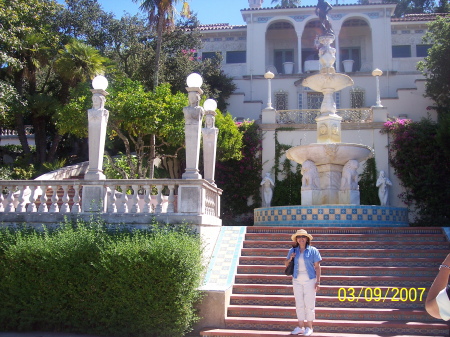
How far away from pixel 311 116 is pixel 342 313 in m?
17.1

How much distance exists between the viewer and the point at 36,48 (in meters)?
22.1

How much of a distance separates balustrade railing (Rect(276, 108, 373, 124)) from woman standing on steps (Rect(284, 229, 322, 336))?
1743cm

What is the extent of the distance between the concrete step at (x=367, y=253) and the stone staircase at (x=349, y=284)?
0.06 feet

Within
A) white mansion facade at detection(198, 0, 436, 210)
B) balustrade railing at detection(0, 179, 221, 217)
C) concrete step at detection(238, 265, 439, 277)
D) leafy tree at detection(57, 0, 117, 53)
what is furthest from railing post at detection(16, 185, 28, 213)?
white mansion facade at detection(198, 0, 436, 210)

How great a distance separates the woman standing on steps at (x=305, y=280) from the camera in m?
7.19

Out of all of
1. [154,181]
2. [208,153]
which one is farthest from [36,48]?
[154,181]

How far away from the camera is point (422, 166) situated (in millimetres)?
22109

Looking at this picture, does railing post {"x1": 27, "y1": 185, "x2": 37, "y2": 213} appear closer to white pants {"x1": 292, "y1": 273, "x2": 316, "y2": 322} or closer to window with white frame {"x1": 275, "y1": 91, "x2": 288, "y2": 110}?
white pants {"x1": 292, "y1": 273, "x2": 316, "y2": 322}

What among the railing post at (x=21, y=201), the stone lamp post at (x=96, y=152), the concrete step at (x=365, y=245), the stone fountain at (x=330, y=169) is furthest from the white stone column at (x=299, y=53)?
the railing post at (x=21, y=201)

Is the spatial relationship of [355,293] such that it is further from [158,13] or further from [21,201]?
[158,13]

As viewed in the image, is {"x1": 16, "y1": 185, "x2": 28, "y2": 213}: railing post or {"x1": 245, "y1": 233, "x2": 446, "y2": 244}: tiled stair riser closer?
{"x1": 16, "y1": 185, "x2": 28, "y2": 213}: railing post

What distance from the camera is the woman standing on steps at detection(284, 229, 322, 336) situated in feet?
23.6
